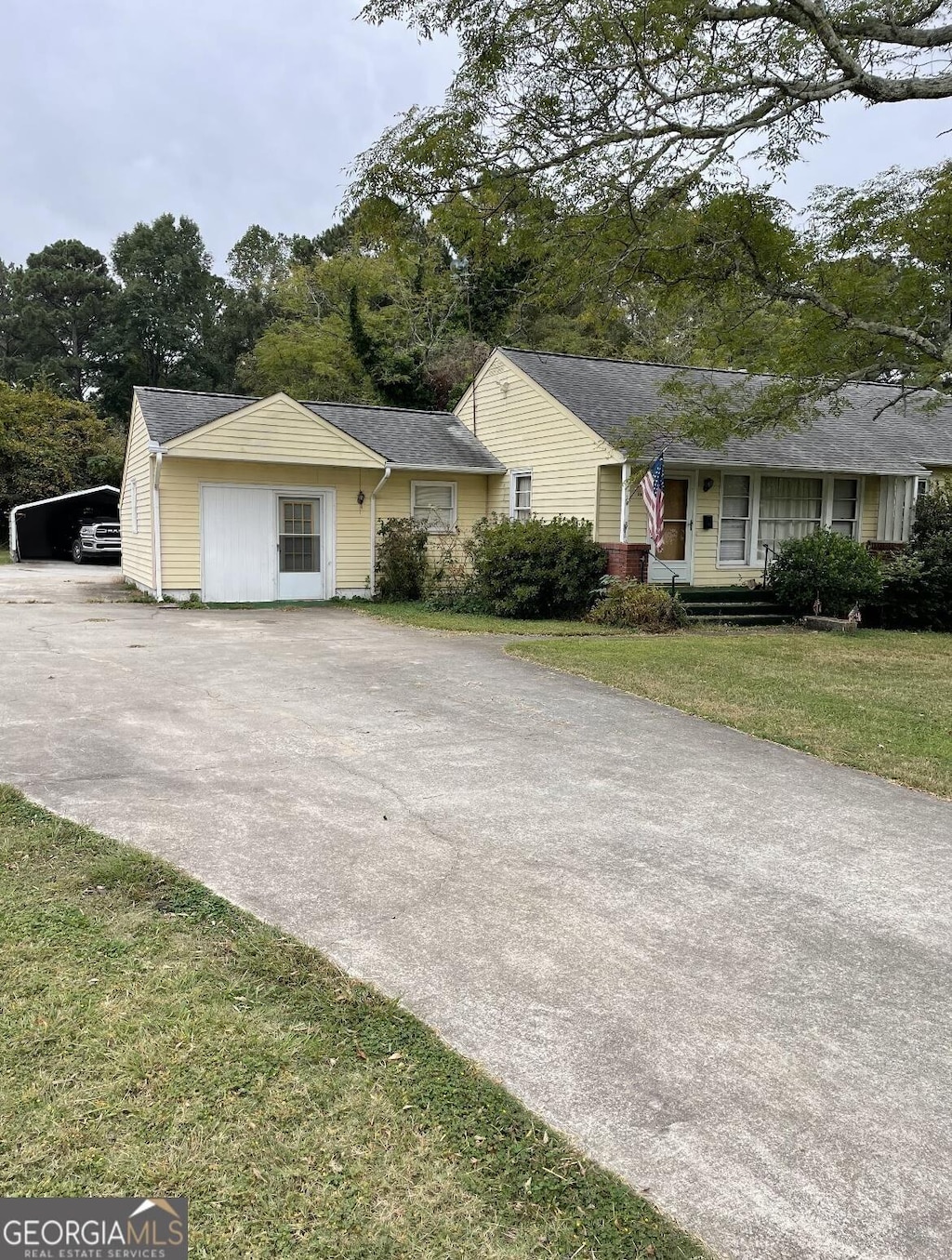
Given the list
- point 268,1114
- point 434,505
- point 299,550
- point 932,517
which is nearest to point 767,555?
point 932,517

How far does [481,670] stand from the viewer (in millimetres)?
9336

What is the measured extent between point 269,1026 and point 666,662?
25.7ft

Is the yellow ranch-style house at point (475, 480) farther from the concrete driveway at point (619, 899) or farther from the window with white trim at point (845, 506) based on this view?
the concrete driveway at point (619, 899)

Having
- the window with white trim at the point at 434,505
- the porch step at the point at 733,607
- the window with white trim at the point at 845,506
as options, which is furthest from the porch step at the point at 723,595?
the window with white trim at the point at 434,505

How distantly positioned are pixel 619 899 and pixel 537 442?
1431 cm

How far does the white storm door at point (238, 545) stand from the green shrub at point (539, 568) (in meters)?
4.10

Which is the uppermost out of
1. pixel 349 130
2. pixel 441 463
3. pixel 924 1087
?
pixel 349 130

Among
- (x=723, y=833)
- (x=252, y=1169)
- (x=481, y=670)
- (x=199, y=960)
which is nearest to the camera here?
(x=252, y=1169)

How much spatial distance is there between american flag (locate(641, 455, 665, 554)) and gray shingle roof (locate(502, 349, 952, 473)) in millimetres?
1021

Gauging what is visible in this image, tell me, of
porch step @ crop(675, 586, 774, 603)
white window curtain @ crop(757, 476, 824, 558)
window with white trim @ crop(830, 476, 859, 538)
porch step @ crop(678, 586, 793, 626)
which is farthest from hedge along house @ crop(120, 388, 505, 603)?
window with white trim @ crop(830, 476, 859, 538)

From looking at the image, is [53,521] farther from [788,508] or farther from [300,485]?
[788,508]

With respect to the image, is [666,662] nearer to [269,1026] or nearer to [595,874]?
[595,874]

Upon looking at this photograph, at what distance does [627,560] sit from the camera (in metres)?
14.6

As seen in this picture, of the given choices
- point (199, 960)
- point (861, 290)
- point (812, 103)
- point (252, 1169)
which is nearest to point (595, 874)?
point (199, 960)
